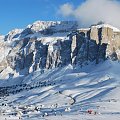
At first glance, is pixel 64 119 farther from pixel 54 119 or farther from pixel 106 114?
pixel 106 114

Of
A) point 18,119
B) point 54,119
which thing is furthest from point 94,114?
point 18,119

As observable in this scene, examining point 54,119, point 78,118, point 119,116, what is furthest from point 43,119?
point 119,116

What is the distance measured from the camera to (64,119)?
170375mm

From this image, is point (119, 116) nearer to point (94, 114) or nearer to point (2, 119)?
point (94, 114)

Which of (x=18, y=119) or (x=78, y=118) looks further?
(x=18, y=119)

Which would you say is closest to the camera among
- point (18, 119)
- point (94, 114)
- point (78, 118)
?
point (78, 118)

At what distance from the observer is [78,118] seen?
168500 millimetres

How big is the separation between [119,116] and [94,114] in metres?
11.3

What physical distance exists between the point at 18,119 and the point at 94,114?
34981 millimetres

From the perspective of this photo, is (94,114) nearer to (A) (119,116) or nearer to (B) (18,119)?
(A) (119,116)

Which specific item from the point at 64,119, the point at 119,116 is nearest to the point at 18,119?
the point at 64,119

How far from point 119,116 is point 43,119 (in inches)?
1176

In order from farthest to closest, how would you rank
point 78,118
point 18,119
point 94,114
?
point 18,119
point 94,114
point 78,118

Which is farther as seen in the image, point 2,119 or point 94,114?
point 2,119
